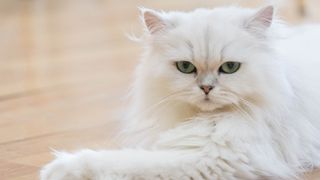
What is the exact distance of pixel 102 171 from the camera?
4.67ft

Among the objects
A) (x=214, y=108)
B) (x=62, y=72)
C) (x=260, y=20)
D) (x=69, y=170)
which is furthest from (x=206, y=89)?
(x=62, y=72)

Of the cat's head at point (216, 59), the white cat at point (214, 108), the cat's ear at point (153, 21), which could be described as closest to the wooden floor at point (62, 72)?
the white cat at point (214, 108)

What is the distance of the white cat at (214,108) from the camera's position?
4.75 ft

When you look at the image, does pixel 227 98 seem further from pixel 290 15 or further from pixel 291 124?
pixel 290 15

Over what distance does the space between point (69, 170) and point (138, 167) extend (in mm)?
143

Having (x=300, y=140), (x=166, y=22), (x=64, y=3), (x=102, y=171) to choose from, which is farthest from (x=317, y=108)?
(x=64, y=3)

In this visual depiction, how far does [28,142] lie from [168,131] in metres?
0.60

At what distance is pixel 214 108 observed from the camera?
1.53m

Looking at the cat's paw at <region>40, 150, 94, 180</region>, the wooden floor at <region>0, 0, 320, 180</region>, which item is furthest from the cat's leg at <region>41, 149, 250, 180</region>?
the wooden floor at <region>0, 0, 320, 180</region>

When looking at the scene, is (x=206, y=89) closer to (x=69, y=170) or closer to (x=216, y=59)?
(x=216, y=59)

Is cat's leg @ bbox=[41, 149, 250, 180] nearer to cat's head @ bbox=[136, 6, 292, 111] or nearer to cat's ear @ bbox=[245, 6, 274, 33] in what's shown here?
cat's head @ bbox=[136, 6, 292, 111]

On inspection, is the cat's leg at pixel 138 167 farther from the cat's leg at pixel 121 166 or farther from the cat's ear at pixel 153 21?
the cat's ear at pixel 153 21

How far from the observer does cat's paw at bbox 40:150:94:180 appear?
1.44 metres

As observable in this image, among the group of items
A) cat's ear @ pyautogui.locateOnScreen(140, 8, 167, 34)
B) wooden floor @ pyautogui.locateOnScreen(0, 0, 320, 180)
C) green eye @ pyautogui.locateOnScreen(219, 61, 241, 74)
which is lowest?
green eye @ pyautogui.locateOnScreen(219, 61, 241, 74)
